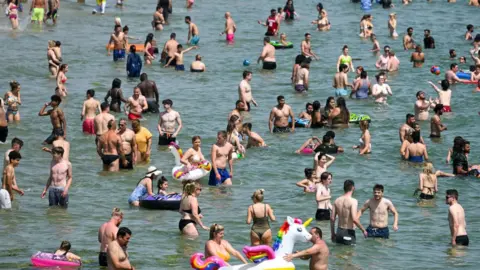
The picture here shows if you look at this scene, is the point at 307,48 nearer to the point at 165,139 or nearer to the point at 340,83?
the point at 340,83

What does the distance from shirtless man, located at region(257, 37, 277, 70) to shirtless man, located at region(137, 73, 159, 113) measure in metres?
7.72

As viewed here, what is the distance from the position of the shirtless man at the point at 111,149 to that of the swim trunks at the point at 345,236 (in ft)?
20.3

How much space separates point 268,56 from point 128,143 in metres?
14.5

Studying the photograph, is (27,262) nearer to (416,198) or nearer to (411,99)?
(416,198)

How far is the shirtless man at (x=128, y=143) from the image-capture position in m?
24.6

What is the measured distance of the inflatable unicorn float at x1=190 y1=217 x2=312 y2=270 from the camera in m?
16.6

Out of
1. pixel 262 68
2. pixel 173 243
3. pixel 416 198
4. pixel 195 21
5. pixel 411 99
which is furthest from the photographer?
pixel 195 21

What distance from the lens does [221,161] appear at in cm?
2394

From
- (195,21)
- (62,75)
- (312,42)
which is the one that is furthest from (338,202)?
(195,21)

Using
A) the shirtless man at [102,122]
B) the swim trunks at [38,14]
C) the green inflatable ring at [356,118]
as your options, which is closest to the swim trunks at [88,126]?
the shirtless man at [102,122]

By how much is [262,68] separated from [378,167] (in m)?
12.9

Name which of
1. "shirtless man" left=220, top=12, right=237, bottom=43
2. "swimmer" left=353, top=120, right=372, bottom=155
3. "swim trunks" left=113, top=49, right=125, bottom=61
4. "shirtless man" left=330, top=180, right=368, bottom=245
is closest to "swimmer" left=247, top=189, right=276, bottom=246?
"shirtless man" left=330, top=180, right=368, bottom=245

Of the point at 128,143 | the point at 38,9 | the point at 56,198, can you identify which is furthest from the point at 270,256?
the point at 38,9

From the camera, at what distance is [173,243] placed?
20.3m
